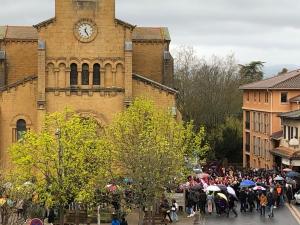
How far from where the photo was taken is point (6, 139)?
2051 inches

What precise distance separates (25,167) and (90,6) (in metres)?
21.9

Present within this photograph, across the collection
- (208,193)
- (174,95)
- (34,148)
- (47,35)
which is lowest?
(208,193)

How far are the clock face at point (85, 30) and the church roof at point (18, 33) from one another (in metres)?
8.96

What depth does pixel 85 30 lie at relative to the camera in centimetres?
5241

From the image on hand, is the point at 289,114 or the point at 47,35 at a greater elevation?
the point at 47,35

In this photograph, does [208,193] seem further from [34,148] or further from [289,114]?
[289,114]

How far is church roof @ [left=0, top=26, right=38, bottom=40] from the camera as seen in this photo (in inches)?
2390

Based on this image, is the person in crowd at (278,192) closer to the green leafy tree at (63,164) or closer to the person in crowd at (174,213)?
the person in crowd at (174,213)

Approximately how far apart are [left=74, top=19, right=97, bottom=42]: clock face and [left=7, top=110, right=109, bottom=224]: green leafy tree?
60.1 ft

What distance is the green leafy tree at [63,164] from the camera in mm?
31734

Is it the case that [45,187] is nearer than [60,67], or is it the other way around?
[45,187]

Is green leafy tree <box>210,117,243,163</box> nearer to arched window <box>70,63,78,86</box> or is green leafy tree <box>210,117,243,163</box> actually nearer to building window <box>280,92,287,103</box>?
building window <box>280,92,287,103</box>

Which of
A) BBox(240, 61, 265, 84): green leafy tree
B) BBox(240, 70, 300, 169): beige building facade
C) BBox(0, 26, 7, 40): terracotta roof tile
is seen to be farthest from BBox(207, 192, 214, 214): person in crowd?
BBox(240, 61, 265, 84): green leafy tree

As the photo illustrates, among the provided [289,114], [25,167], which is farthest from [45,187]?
[289,114]
